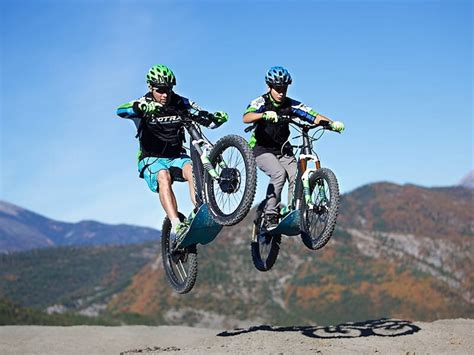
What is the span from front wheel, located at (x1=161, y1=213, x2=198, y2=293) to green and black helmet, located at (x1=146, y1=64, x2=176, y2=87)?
273 centimetres

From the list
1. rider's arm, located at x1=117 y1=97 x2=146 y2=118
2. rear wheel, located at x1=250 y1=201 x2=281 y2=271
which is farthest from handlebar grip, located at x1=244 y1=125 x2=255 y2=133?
rider's arm, located at x1=117 y1=97 x2=146 y2=118

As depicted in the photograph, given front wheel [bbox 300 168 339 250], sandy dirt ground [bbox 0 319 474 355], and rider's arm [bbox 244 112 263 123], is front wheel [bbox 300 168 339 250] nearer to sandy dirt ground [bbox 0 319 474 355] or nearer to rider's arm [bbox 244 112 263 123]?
rider's arm [bbox 244 112 263 123]

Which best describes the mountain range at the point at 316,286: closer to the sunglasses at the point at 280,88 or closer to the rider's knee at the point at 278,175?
the rider's knee at the point at 278,175

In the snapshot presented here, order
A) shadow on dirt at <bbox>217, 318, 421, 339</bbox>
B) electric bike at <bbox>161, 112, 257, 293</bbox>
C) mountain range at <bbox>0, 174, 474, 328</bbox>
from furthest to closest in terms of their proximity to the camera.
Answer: mountain range at <bbox>0, 174, 474, 328</bbox>, shadow on dirt at <bbox>217, 318, 421, 339</bbox>, electric bike at <bbox>161, 112, 257, 293</bbox>

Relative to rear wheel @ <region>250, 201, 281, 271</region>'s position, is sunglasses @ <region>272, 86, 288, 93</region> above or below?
above

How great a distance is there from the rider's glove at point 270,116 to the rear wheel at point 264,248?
9.04 ft

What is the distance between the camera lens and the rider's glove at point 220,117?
1306cm

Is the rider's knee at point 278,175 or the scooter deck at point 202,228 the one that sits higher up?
the rider's knee at point 278,175

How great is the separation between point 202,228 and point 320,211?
227 centimetres

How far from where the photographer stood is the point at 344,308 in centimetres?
11244

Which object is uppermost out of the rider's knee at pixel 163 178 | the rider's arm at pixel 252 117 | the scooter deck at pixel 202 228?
the rider's arm at pixel 252 117

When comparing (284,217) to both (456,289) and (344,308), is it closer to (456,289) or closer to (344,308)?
(344,308)

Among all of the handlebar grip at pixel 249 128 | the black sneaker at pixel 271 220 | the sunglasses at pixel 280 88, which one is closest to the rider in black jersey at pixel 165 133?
the handlebar grip at pixel 249 128

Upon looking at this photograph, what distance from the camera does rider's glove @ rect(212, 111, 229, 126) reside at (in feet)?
42.9
